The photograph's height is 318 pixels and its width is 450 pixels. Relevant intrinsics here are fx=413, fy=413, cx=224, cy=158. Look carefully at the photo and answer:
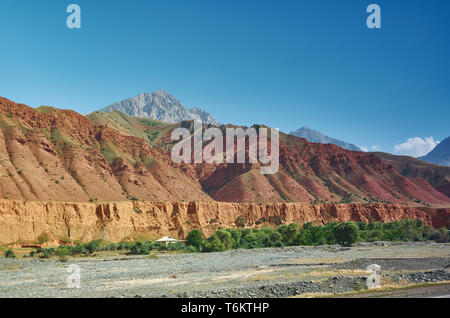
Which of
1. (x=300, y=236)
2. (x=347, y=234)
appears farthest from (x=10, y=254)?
(x=347, y=234)

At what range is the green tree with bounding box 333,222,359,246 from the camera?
2598 inches

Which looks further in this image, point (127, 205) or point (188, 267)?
point (127, 205)

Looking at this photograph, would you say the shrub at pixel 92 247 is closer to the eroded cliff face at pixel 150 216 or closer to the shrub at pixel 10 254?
the eroded cliff face at pixel 150 216

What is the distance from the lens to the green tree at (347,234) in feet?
217

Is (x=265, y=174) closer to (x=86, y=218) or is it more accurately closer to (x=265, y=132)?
(x=265, y=132)

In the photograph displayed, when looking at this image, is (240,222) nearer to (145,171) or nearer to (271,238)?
(271,238)

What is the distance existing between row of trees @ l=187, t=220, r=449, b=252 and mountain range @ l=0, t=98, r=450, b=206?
26262 mm

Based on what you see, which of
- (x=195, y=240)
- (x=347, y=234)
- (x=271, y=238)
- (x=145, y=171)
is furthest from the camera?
(x=145, y=171)

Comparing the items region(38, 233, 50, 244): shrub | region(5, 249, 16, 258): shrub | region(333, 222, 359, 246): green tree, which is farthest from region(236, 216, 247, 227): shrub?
region(5, 249, 16, 258): shrub

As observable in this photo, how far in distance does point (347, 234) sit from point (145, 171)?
51.2 meters

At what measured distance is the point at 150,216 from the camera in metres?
69.0
